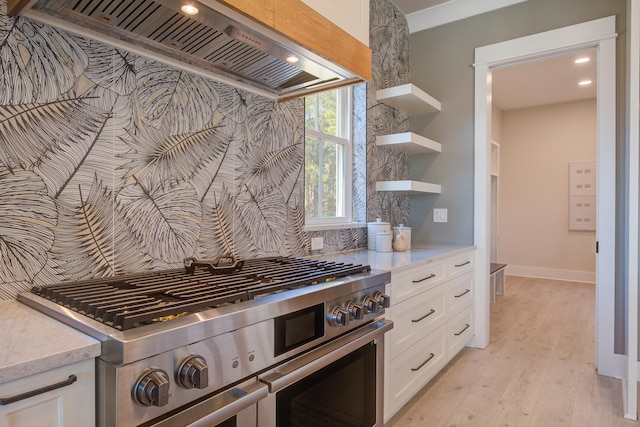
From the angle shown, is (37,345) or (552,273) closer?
(37,345)

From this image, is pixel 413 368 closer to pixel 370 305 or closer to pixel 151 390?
pixel 370 305

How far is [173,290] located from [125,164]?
58 centimetres

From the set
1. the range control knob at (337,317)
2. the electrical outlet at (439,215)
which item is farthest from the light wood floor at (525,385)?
the electrical outlet at (439,215)

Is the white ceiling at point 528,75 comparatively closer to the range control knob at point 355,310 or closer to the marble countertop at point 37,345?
the range control knob at point 355,310

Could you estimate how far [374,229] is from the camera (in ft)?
8.87

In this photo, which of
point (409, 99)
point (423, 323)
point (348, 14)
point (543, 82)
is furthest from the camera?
point (543, 82)

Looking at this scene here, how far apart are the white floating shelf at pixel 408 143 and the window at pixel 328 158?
1.00 feet

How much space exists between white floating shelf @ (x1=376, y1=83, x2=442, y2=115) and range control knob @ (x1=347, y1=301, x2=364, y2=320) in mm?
1899

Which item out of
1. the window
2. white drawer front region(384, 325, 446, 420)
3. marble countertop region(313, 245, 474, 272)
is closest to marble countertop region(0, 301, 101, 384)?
marble countertop region(313, 245, 474, 272)

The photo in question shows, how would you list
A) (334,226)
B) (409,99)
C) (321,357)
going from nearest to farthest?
(321,357)
(334,226)
(409,99)

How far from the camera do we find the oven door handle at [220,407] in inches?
35.7

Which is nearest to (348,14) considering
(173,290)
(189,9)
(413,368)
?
(189,9)

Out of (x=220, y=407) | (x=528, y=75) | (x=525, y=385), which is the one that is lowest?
(x=525, y=385)

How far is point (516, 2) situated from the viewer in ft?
9.86
